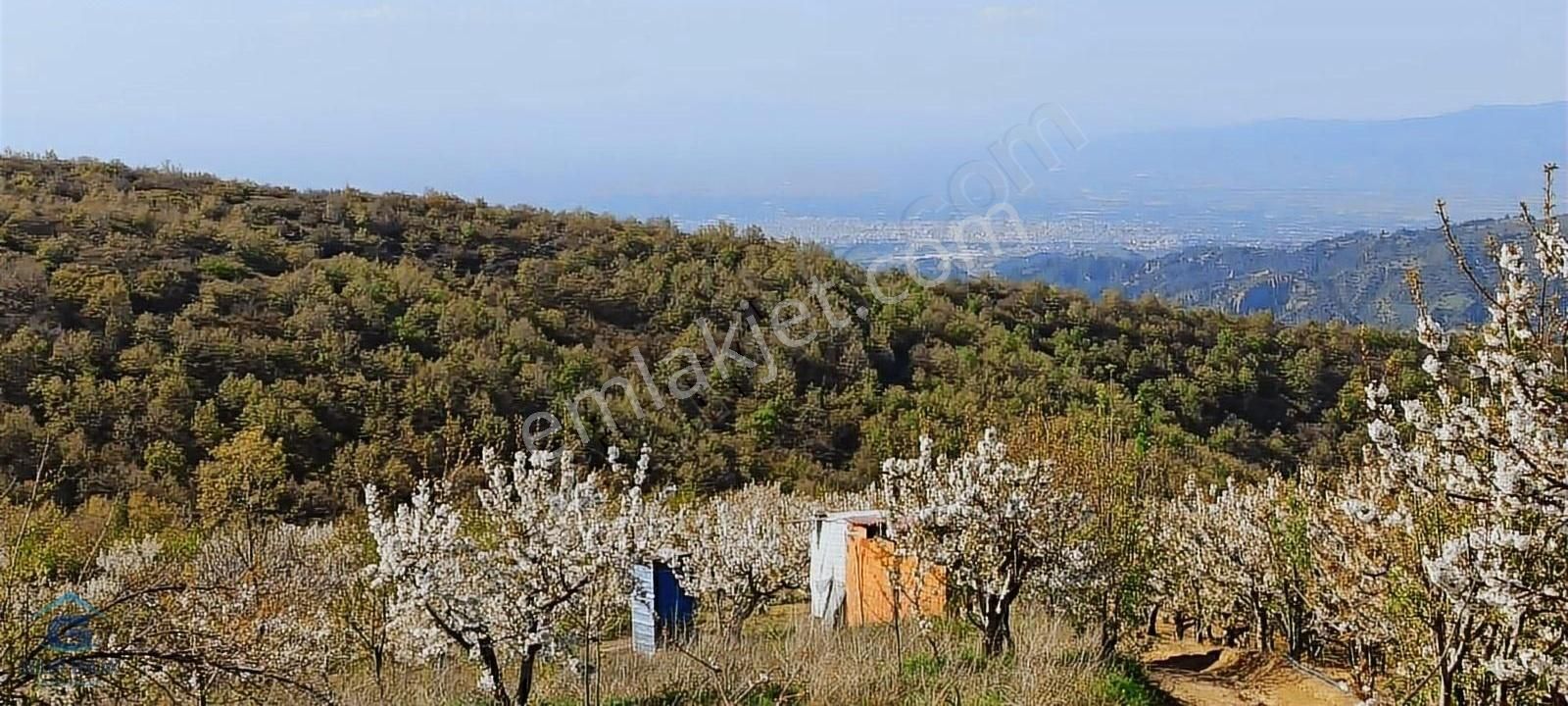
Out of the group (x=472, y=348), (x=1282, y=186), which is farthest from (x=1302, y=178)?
(x=472, y=348)

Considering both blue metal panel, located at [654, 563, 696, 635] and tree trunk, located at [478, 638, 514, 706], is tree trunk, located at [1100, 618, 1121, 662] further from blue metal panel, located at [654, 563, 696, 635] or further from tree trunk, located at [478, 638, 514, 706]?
blue metal panel, located at [654, 563, 696, 635]

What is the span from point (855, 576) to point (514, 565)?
881 cm

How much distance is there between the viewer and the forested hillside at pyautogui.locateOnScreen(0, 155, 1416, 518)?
81.0 ft

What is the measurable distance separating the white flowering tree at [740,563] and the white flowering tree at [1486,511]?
395 inches

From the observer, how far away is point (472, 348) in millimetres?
30938

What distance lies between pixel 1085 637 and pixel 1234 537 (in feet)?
17.0

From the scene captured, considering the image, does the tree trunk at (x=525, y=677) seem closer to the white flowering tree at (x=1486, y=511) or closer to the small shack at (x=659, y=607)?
the white flowering tree at (x=1486, y=511)

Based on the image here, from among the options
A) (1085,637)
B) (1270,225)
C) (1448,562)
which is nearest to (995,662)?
(1085,637)

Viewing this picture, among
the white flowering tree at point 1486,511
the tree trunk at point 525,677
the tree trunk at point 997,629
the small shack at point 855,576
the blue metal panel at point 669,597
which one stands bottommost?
the blue metal panel at point 669,597

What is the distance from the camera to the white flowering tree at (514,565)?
8312mm

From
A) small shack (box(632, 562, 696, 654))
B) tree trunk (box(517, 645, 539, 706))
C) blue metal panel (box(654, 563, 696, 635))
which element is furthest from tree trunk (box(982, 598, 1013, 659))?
blue metal panel (box(654, 563, 696, 635))

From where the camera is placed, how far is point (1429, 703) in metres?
6.33

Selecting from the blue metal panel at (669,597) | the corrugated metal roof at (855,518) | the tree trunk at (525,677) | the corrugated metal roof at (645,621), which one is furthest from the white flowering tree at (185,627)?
the corrugated metal roof at (855,518)

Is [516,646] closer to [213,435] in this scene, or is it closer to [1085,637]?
[1085,637]
